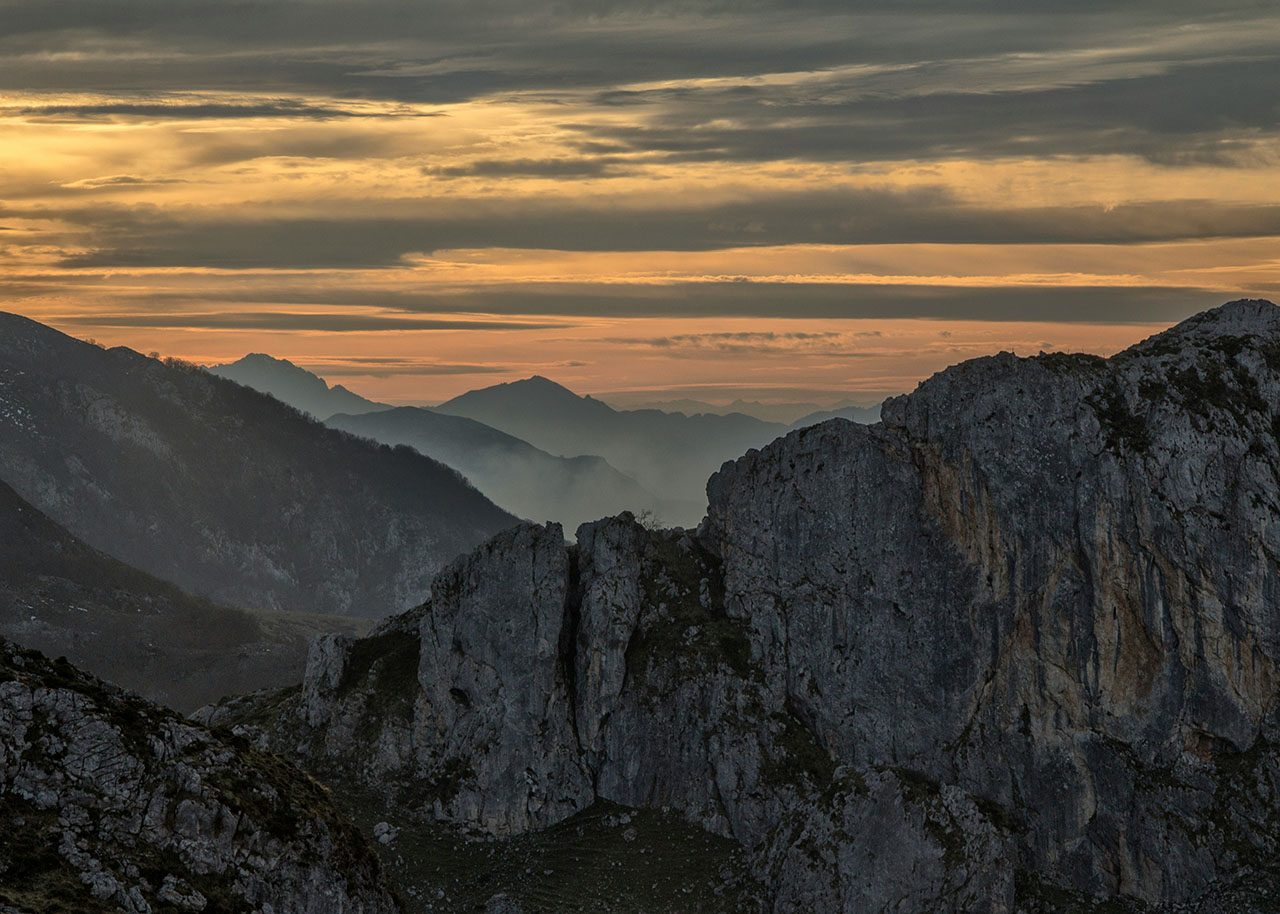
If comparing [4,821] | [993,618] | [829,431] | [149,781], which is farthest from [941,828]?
[4,821]

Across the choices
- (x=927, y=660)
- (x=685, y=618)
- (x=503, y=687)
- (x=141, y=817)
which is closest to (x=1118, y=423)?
(x=927, y=660)

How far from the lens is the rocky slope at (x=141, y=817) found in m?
53.0

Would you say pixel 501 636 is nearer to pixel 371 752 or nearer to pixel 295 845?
pixel 371 752

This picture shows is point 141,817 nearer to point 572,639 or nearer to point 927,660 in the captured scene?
point 572,639

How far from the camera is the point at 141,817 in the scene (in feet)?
185

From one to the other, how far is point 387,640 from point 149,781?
70.5m

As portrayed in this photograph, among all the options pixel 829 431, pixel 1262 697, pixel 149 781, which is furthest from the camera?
pixel 829 431

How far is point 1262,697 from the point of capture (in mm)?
105250

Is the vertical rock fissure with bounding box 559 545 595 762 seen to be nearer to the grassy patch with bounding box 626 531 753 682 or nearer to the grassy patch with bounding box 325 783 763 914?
the grassy patch with bounding box 626 531 753 682

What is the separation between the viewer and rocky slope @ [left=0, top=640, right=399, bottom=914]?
5303 cm

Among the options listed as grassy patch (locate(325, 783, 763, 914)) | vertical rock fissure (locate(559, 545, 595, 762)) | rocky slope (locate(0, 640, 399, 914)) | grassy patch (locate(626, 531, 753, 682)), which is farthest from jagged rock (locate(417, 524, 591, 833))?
rocky slope (locate(0, 640, 399, 914))

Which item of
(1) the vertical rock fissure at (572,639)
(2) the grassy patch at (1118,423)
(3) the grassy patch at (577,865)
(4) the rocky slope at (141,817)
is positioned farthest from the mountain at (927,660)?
(4) the rocky slope at (141,817)

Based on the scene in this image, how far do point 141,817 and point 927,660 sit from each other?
7393cm

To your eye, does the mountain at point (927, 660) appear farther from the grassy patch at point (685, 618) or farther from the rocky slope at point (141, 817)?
the rocky slope at point (141, 817)
